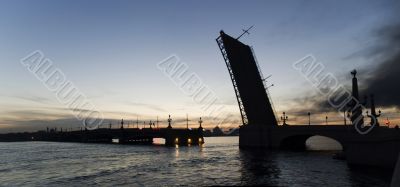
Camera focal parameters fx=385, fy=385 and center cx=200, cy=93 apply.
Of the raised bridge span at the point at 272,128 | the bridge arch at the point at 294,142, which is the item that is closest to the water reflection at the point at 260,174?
the raised bridge span at the point at 272,128

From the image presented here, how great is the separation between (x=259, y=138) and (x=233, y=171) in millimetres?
33051

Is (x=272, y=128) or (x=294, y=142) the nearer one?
(x=272, y=128)

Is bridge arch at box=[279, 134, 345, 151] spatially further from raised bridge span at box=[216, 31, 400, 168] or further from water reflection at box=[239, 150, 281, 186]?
water reflection at box=[239, 150, 281, 186]

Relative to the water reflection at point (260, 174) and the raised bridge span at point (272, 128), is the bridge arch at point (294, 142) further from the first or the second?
the water reflection at point (260, 174)

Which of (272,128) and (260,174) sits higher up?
(272,128)

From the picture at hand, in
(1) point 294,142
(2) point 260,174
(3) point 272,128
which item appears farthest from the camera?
(1) point 294,142

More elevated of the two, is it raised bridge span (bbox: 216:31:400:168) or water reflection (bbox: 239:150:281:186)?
raised bridge span (bbox: 216:31:400:168)

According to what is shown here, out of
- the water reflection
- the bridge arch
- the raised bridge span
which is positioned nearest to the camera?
the water reflection

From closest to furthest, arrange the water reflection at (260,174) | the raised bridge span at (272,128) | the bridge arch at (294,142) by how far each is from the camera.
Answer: the water reflection at (260,174), the raised bridge span at (272,128), the bridge arch at (294,142)

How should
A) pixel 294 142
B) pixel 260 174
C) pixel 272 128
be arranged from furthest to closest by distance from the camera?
pixel 294 142 < pixel 272 128 < pixel 260 174

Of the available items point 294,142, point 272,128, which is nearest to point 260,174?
point 272,128

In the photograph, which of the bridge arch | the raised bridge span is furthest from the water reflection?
the bridge arch

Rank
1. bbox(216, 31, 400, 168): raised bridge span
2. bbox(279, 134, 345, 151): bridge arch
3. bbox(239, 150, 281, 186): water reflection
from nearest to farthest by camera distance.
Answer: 1. bbox(239, 150, 281, 186): water reflection
2. bbox(216, 31, 400, 168): raised bridge span
3. bbox(279, 134, 345, 151): bridge arch

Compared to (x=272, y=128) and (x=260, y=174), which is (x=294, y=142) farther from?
(x=260, y=174)
